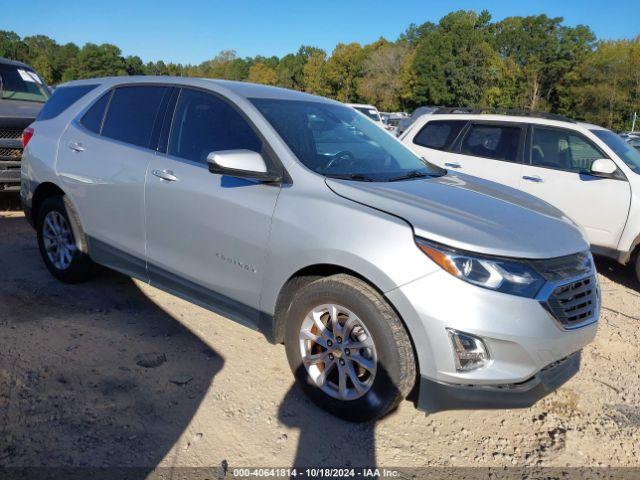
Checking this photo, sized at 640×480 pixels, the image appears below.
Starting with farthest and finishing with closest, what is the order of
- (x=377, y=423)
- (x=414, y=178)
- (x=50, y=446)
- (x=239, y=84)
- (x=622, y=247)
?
(x=622, y=247)
(x=239, y=84)
(x=414, y=178)
(x=377, y=423)
(x=50, y=446)

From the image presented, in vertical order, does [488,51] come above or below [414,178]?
above

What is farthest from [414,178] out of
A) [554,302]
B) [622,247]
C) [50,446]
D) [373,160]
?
[622,247]

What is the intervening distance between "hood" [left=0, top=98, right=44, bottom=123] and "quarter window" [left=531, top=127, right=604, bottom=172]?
21.5 feet

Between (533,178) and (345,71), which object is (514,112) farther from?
(345,71)

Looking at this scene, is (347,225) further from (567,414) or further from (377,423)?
(567,414)

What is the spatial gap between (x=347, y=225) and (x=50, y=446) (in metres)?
1.80

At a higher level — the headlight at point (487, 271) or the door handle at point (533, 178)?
the headlight at point (487, 271)

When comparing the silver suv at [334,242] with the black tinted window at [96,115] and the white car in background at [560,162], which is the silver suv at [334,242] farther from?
the white car in background at [560,162]

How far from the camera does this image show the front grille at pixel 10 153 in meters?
6.90

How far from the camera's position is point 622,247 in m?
5.47

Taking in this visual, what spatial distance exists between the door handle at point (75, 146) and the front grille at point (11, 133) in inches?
135

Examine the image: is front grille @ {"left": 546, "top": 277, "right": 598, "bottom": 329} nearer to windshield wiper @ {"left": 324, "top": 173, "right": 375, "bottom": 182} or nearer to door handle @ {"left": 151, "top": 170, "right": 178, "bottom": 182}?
windshield wiper @ {"left": 324, "top": 173, "right": 375, "bottom": 182}

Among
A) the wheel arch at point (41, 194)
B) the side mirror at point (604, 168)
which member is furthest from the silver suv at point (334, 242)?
the side mirror at point (604, 168)

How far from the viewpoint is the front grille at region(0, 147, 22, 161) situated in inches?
272
